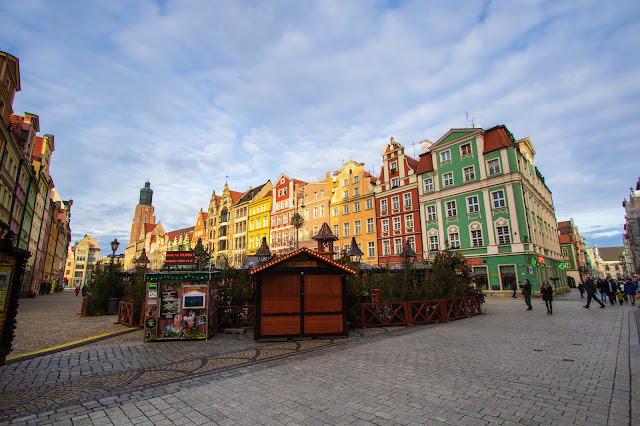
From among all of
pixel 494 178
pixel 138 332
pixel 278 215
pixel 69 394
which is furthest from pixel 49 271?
pixel 494 178

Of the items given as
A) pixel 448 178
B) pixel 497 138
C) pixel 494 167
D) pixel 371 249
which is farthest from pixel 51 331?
pixel 497 138

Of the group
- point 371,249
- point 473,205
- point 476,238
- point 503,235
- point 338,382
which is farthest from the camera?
point 371,249

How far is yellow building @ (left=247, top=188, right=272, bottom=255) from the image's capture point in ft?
184

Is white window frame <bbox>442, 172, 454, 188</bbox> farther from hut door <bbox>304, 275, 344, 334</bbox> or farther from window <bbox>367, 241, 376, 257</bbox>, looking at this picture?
hut door <bbox>304, 275, 344, 334</bbox>

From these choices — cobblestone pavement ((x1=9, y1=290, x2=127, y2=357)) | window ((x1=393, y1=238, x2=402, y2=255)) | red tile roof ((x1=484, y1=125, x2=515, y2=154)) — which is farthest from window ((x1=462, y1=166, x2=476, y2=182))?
cobblestone pavement ((x1=9, y1=290, x2=127, y2=357))

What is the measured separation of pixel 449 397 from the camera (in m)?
5.43

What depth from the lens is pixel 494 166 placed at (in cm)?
3209

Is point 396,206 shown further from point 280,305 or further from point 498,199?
point 280,305

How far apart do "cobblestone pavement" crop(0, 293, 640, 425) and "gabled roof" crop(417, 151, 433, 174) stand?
93.7ft

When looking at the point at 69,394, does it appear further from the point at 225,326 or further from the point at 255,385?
the point at 225,326

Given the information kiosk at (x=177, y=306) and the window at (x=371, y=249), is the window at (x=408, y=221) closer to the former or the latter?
the window at (x=371, y=249)

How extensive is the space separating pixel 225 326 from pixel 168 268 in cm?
331

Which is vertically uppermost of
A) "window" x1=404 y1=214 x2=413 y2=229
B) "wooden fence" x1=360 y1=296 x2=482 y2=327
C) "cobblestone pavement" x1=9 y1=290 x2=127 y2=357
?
"window" x1=404 y1=214 x2=413 y2=229

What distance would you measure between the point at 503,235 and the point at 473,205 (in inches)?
164
